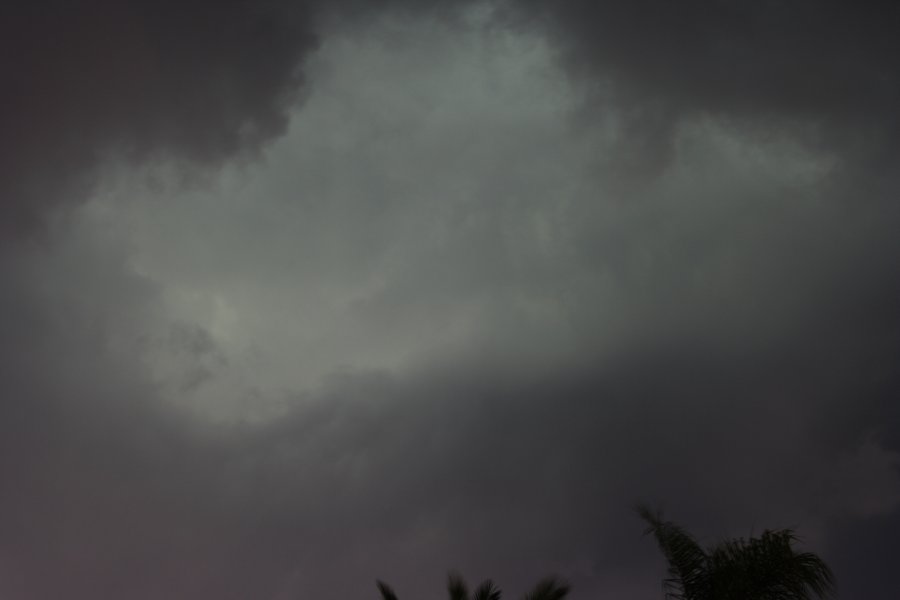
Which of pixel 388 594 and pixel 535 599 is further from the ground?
pixel 388 594

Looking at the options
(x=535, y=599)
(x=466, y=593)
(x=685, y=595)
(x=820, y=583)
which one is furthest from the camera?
(x=466, y=593)

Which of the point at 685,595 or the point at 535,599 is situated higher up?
the point at 535,599

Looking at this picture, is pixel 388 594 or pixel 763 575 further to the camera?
pixel 388 594

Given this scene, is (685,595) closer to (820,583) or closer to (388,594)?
(820,583)

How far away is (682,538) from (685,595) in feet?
4.87

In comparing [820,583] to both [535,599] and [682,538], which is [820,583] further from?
[535,599]

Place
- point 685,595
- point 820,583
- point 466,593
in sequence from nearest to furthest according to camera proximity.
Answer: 1. point 820,583
2. point 685,595
3. point 466,593

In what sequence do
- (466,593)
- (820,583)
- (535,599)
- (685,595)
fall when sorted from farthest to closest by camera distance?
(466,593), (535,599), (685,595), (820,583)

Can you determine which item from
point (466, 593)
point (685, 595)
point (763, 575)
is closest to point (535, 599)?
point (466, 593)

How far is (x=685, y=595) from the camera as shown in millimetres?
19719

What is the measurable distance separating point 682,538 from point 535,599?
4.87 meters

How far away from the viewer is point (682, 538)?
2058 centimetres

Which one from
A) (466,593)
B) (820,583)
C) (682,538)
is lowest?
(820,583)

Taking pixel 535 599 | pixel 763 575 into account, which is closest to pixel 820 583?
pixel 763 575
